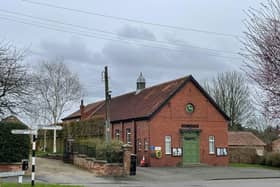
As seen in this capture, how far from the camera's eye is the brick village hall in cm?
3941

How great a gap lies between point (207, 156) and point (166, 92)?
648 cm

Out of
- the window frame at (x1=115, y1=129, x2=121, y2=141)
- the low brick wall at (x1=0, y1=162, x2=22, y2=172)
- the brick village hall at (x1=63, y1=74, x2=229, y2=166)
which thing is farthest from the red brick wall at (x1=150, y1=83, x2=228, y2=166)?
the low brick wall at (x1=0, y1=162, x2=22, y2=172)

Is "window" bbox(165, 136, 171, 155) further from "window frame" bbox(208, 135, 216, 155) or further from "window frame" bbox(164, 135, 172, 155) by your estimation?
"window frame" bbox(208, 135, 216, 155)

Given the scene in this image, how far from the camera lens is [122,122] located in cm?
4462

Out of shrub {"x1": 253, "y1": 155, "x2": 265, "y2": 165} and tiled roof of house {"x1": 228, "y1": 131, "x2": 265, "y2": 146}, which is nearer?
shrub {"x1": 253, "y1": 155, "x2": 265, "y2": 165}

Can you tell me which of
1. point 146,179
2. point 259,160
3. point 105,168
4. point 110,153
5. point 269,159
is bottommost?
point 146,179

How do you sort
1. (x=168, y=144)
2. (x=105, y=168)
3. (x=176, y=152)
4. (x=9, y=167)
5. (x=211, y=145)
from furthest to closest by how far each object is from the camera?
(x=211, y=145)
(x=168, y=144)
(x=176, y=152)
(x=105, y=168)
(x=9, y=167)

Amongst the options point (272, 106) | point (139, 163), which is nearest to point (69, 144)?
point (139, 163)

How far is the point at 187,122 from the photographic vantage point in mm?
40812

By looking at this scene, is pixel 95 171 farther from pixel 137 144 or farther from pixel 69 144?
pixel 137 144

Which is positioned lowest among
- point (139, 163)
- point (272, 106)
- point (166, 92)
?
point (139, 163)

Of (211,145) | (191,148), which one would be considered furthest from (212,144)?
(191,148)

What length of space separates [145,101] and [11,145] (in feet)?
58.7

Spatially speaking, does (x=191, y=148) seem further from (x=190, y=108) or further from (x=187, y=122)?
(x=190, y=108)
